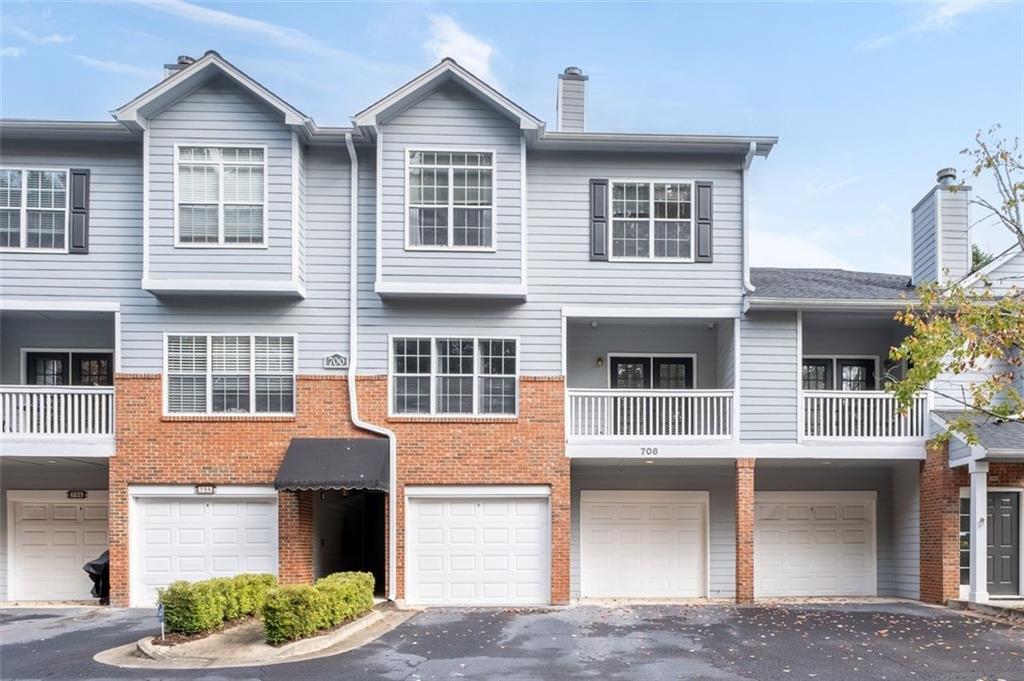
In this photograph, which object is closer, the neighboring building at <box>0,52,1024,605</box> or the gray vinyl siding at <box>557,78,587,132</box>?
the neighboring building at <box>0,52,1024,605</box>

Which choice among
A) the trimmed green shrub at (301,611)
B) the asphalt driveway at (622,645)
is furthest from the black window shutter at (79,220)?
the trimmed green shrub at (301,611)

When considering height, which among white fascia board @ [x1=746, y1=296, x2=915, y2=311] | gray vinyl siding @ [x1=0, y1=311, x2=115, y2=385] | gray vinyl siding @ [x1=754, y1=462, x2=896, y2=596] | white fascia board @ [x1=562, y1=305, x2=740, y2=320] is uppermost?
white fascia board @ [x1=746, y1=296, x2=915, y2=311]

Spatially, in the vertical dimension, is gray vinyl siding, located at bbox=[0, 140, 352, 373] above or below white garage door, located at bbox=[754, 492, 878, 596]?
above

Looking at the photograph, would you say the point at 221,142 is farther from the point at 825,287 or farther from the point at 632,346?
the point at 825,287

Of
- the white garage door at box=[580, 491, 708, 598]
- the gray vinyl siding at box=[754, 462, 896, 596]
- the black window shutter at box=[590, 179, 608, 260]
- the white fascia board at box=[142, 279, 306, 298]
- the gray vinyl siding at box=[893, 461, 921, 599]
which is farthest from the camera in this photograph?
the gray vinyl siding at box=[754, 462, 896, 596]

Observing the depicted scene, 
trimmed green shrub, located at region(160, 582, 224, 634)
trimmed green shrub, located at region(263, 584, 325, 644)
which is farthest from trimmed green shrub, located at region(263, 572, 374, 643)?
trimmed green shrub, located at region(160, 582, 224, 634)

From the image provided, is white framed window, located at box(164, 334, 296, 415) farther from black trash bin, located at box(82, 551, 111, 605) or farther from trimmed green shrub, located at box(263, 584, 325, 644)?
trimmed green shrub, located at box(263, 584, 325, 644)

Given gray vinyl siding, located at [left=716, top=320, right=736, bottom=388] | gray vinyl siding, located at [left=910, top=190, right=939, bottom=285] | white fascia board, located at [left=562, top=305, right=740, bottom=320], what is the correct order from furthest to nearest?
gray vinyl siding, located at [left=910, top=190, right=939, bottom=285]
gray vinyl siding, located at [left=716, top=320, right=736, bottom=388]
white fascia board, located at [left=562, top=305, right=740, bottom=320]

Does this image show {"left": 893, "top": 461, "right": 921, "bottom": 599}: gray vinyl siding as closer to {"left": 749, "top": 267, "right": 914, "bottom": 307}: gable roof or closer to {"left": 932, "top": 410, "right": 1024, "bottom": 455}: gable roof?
{"left": 932, "top": 410, "right": 1024, "bottom": 455}: gable roof

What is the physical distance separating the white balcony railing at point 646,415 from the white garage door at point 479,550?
174cm

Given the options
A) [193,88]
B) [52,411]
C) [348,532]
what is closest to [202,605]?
[52,411]

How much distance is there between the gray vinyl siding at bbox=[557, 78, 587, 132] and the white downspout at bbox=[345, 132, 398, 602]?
4274 mm

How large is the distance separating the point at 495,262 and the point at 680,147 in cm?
412

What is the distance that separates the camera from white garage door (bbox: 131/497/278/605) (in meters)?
15.5
